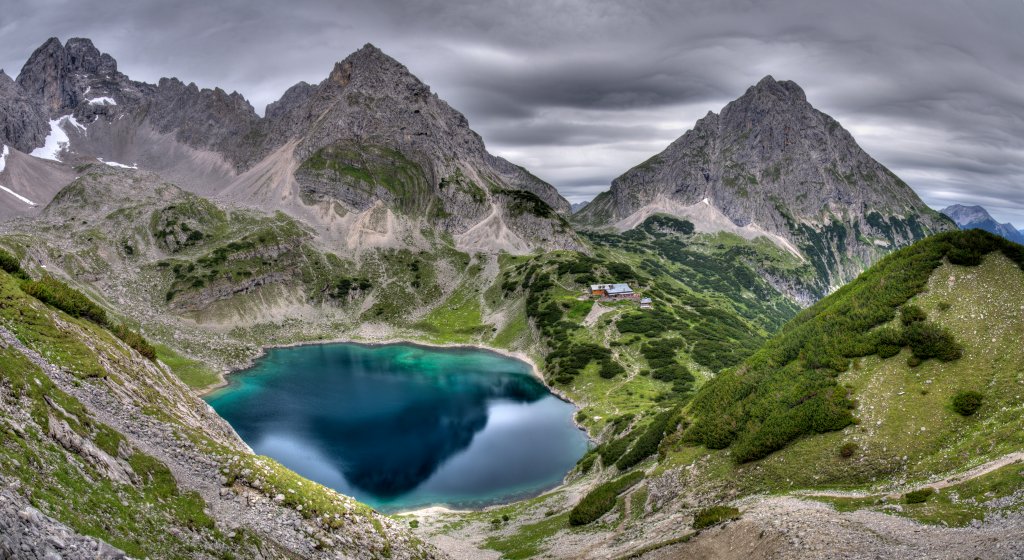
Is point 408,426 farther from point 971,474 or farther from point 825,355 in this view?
point 971,474

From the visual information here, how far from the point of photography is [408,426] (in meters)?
95.8

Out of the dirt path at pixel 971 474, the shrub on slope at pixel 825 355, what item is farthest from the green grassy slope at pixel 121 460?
the dirt path at pixel 971 474

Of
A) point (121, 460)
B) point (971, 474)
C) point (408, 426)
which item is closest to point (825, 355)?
point (971, 474)

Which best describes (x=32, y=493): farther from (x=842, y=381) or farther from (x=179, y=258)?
(x=179, y=258)

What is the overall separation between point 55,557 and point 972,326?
2039 inches

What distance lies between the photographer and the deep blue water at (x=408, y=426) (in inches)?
2916

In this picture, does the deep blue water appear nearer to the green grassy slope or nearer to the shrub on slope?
the shrub on slope

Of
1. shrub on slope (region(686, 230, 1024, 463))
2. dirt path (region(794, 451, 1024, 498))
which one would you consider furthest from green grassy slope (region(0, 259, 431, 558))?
dirt path (region(794, 451, 1024, 498))

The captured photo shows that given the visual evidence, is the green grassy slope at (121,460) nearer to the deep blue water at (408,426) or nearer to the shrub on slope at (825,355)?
the shrub on slope at (825,355)

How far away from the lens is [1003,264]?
40.4 meters

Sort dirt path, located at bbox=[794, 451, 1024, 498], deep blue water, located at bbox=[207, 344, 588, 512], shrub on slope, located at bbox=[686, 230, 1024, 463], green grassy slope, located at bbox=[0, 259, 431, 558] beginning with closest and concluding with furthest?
green grassy slope, located at bbox=[0, 259, 431, 558]
dirt path, located at bbox=[794, 451, 1024, 498]
shrub on slope, located at bbox=[686, 230, 1024, 463]
deep blue water, located at bbox=[207, 344, 588, 512]

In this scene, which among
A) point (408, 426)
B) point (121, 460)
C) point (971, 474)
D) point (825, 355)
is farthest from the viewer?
point (408, 426)

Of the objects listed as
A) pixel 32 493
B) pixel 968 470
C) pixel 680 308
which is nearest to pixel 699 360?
pixel 680 308

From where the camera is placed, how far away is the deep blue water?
7406 centimetres
